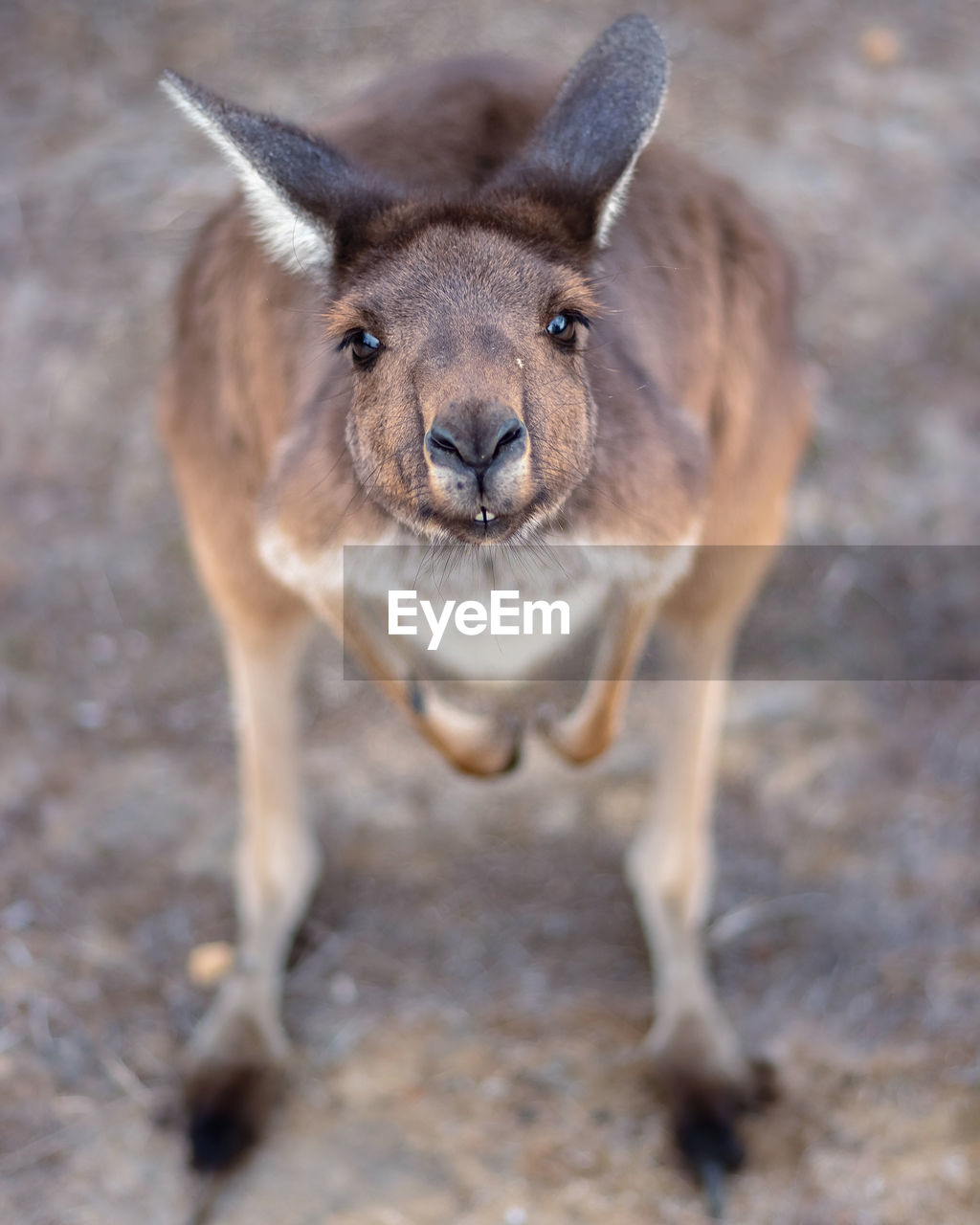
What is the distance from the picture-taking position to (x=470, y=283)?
1688 mm

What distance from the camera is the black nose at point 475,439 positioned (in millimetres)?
1515

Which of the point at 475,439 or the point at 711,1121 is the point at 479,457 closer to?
the point at 475,439

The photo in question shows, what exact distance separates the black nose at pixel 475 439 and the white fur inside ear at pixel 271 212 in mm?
421

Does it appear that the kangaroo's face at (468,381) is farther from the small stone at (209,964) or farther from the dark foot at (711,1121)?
the small stone at (209,964)

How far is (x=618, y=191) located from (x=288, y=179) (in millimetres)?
487

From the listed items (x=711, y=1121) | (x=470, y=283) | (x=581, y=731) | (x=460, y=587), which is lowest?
(x=711, y=1121)

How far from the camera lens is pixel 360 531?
1963 mm

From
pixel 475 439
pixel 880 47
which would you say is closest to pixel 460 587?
pixel 475 439

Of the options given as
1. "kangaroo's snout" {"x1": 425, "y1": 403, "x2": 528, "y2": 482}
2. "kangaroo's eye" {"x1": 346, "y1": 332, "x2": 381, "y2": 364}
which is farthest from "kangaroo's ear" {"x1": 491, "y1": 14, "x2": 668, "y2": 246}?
"kangaroo's snout" {"x1": 425, "y1": 403, "x2": 528, "y2": 482}

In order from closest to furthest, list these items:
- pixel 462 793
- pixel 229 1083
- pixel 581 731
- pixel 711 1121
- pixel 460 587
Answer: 1. pixel 460 587
2. pixel 581 731
3. pixel 711 1121
4. pixel 229 1083
5. pixel 462 793

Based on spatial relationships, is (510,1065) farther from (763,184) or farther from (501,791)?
(763,184)

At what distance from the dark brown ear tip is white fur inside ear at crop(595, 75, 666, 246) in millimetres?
1898

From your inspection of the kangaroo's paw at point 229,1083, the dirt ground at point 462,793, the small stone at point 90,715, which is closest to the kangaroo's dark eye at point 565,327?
the dirt ground at point 462,793

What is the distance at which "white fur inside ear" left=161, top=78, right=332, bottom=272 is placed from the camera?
63.9 inches
